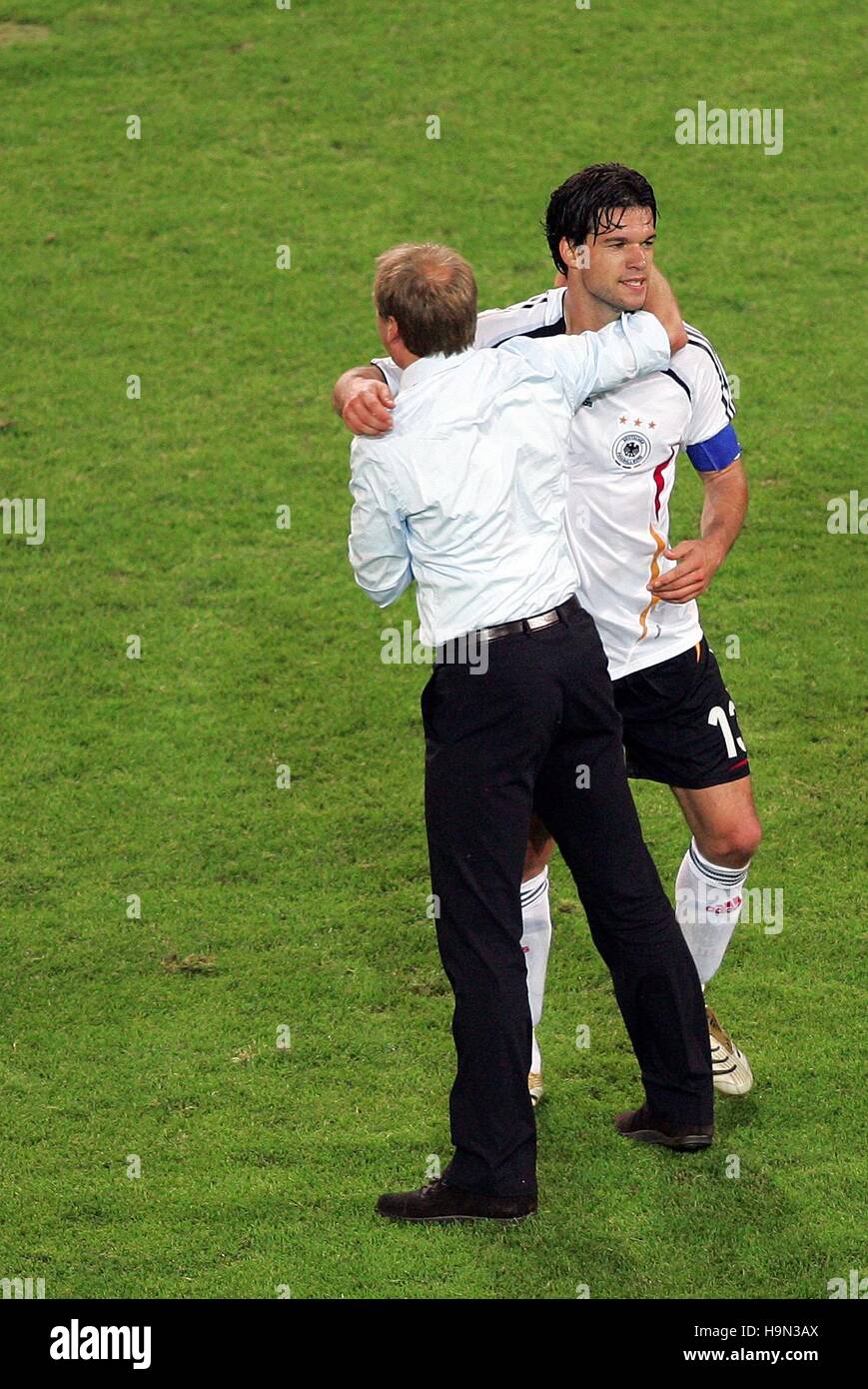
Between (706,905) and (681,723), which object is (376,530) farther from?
(706,905)

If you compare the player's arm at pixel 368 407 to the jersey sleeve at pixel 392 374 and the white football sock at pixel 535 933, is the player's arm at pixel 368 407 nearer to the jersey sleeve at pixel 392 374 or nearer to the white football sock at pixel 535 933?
the jersey sleeve at pixel 392 374

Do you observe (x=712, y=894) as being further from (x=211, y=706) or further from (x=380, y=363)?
(x=211, y=706)

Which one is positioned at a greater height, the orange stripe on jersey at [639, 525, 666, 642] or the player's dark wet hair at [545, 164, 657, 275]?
the player's dark wet hair at [545, 164, 657, 275]

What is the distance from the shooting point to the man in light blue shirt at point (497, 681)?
3924 millimetres

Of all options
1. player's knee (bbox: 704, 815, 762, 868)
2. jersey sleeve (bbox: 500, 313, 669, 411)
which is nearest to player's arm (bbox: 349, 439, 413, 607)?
jersey sleeve (bbox: 500, 313, 669, 411)

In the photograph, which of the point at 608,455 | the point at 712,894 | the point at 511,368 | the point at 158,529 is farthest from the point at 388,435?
the point at 158,529

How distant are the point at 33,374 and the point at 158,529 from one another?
1.59 metres

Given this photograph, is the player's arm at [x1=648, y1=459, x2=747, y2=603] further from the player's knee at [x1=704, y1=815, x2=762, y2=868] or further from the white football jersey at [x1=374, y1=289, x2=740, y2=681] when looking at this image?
the player's knee at [x1=704, y1=815, x2=762, y2=868]

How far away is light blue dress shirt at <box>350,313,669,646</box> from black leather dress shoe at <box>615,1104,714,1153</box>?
1370 mm

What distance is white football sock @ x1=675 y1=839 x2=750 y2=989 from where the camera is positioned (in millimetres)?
4668

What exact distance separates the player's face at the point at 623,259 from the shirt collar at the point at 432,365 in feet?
1.56

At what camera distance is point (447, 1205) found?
424cm

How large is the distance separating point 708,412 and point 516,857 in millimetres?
1279

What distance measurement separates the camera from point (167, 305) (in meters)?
9.25
